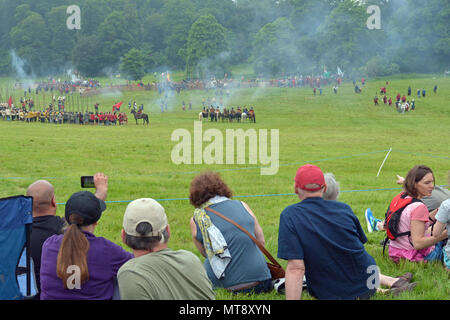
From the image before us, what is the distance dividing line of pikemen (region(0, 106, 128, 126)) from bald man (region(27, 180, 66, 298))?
Result: 117ft

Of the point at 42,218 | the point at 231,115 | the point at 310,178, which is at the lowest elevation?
the point at 42,218

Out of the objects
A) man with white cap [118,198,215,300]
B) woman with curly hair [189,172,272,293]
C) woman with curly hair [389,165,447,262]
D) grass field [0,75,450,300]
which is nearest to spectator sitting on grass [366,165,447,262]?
woman with curly hair [389,165,447,262]

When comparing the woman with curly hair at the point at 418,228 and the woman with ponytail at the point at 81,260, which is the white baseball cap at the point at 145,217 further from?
the woman with curly hair at the point at 418,228

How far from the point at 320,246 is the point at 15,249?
242 cm

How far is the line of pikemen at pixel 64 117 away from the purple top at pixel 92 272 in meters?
36.8

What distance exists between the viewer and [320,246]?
4.11 m

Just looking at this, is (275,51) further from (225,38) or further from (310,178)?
(310,178)

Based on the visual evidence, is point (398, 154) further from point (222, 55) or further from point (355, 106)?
point (222, 55)

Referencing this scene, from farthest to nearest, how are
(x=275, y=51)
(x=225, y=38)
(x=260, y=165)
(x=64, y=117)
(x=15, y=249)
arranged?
(x=225, y=38)
(x=275, y=51)
(x=64, y=117)
(x=260, y=165)
(x=15, y=249)

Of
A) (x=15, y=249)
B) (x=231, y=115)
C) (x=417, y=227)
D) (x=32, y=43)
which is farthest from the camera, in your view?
(x=32, y=43)

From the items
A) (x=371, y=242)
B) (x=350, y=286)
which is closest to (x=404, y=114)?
(x=371, y=242)

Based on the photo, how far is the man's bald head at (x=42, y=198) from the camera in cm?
446

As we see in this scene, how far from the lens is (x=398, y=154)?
1975 cm

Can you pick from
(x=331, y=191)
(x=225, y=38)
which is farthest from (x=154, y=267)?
(x=225, y=38)
